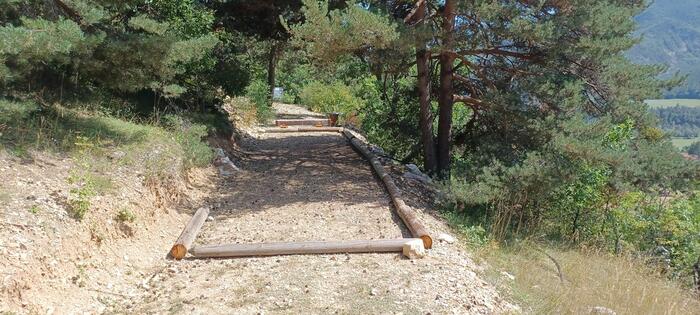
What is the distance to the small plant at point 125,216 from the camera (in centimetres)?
542

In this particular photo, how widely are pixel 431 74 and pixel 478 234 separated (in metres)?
4.78

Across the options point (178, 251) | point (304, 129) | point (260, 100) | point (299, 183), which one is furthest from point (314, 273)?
point (260, 100)

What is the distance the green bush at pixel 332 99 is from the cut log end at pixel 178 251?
53.0 feet

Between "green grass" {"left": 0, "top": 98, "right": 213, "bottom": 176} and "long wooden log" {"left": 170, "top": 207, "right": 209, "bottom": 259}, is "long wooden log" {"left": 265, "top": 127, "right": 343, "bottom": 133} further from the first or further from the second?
"long wooden log" {"left": 170, "top": 207, "right": 209, "bottom": 259}

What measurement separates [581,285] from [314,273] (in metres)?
3.26

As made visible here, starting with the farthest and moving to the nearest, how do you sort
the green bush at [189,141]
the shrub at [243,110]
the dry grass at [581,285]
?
the shrub at [243,110] → the green bush at [189,141] → the dry grass at [581,285]

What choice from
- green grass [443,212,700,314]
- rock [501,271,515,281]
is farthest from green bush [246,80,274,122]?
rock [501,271,515,281]

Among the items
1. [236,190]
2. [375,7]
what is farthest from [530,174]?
[236,190]

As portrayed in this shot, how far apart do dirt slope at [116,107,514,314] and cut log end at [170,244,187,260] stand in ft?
0.33

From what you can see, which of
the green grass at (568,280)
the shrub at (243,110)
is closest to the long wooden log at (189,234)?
the green grass at (568,280)

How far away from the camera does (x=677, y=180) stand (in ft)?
26.6

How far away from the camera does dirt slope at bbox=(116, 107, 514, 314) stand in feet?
14.4

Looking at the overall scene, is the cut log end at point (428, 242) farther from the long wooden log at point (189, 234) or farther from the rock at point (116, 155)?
the rock at point (116, 155)

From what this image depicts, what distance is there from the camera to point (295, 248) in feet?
18.2
